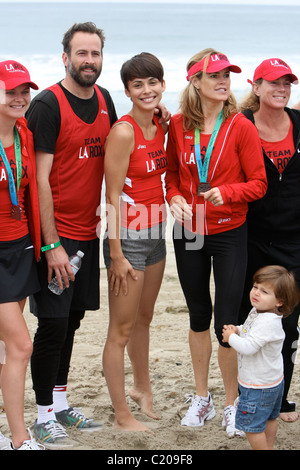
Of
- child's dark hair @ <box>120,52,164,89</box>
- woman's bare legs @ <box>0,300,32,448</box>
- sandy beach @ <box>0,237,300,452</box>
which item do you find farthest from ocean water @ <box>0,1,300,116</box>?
woman's bare legs @ <box>0,300,32,448</box>

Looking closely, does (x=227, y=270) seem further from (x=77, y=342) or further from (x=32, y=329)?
(x=32, y=329)

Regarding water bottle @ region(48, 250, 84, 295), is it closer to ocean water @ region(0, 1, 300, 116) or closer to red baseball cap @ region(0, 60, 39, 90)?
red baseball cap @ region(0, 60, 39, 90)

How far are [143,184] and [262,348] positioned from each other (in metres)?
1.25

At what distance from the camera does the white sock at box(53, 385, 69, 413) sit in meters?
4.15

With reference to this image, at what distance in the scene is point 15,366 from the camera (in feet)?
11.2

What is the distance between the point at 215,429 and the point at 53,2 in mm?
70809

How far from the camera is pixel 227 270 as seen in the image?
3854 mm

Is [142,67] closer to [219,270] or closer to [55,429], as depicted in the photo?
[219,270]

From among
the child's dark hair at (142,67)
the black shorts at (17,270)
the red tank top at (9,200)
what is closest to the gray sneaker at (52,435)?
the black shorts at (17,270)

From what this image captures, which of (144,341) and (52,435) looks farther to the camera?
(144,341)

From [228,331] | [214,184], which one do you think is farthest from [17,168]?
[228,331]

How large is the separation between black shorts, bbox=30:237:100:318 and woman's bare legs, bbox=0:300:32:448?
0.24 metres

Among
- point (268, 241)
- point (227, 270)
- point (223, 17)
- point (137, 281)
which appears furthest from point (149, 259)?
point (223, 17)

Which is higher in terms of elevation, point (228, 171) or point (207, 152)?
point (207, 152)
